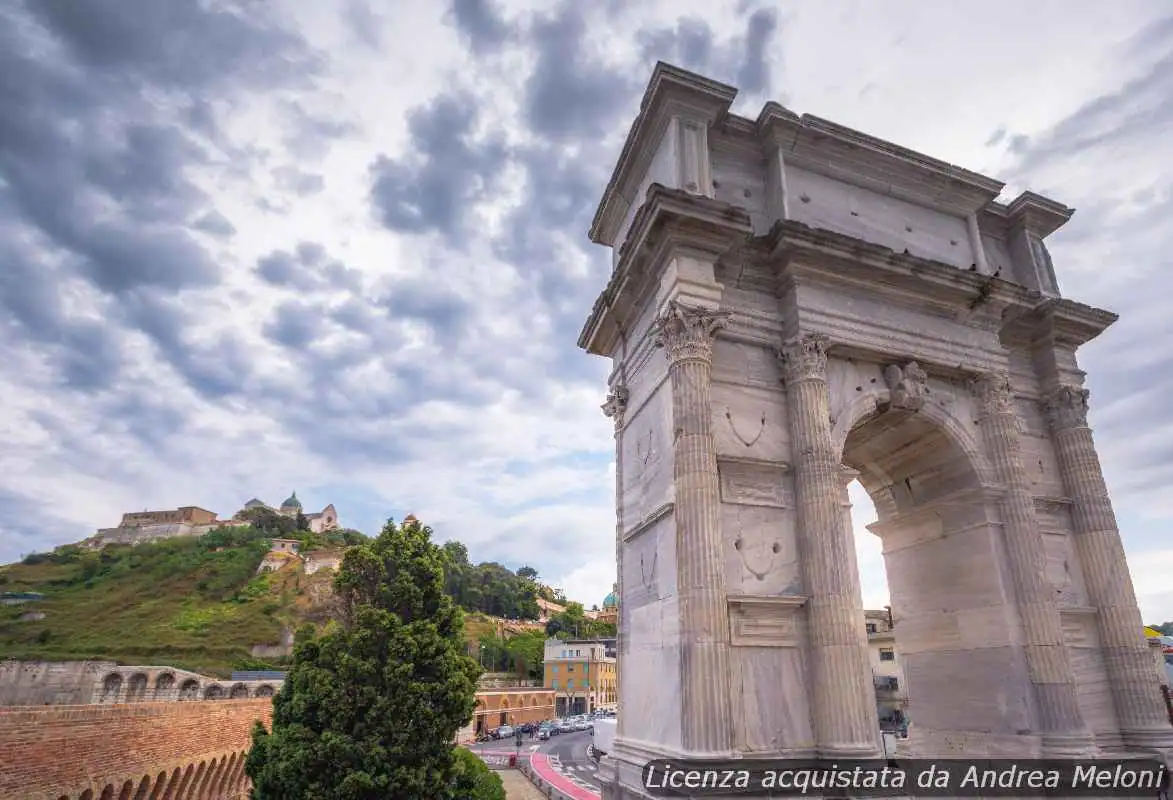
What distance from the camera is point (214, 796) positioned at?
23.7 metres

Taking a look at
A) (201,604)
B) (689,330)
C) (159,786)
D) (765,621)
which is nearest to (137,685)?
(159,786)

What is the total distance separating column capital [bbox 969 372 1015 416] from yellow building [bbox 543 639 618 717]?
86390mm

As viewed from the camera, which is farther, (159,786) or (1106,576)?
(159,786)

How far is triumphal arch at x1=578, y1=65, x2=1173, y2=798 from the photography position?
34.3 ft

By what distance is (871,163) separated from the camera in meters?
14.9

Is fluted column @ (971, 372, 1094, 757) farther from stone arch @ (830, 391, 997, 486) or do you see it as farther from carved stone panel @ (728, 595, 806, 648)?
carved stone panel @ (728, 595, 806, 648)

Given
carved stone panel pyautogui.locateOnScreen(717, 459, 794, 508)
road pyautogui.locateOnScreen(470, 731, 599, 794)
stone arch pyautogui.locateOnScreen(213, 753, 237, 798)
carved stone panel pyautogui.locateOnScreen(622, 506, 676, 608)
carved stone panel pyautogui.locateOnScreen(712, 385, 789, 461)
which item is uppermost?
carved stone panel pyautogui.locateOnScreen(712, 385, 789, 461)

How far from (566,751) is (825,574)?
5453cm

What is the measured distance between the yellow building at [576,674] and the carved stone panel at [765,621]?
87.8 m

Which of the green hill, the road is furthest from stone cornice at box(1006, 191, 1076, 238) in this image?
the green hill

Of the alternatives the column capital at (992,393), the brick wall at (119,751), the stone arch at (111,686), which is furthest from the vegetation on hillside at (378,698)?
the stone arch at (111,686)

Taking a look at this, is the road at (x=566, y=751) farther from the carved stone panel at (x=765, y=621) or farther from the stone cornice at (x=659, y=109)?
the stone cornice at (x=659, y=109)

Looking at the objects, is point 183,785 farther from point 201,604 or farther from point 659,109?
point 201,604

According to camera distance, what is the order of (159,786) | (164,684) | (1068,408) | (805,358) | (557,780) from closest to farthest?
(805,358) → (1068,408) → (159,786) → (557,780) → (164,684)
